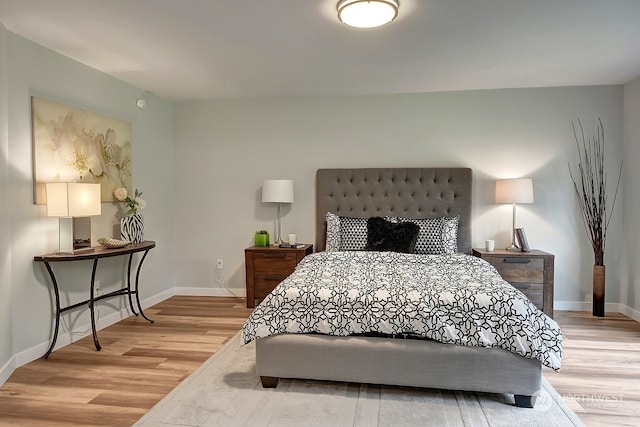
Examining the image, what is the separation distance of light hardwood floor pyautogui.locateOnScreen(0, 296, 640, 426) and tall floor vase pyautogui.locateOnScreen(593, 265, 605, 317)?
96 millimetres

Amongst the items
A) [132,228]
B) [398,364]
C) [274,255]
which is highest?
[132,228]

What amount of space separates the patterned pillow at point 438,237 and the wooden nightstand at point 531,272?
354 millimetres

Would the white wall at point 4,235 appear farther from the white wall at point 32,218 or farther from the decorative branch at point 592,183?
the decorative branch at point 592,183

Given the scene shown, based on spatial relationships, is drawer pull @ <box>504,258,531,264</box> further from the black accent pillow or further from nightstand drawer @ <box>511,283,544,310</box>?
the black accent pillow

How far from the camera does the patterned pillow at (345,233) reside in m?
4.32

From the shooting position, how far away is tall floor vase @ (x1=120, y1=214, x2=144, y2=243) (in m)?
3.92

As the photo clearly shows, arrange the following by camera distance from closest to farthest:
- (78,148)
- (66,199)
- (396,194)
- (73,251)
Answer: (66,199) → (73,251) → (78,148) → (396,194)

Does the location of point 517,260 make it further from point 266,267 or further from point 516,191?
point 266,267

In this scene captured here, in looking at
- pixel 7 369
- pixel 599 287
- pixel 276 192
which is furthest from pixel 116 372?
pixel 599 287

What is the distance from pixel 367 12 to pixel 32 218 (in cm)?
278

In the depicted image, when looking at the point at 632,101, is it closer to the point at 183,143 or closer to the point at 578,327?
the point at 578,327

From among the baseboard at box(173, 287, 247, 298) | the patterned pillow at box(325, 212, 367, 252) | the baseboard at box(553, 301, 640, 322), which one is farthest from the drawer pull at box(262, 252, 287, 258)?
the baseboard at box(553, 301, 640, 322)

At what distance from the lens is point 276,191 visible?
4609 mm

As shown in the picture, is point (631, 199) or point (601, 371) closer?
point (601, 371)
